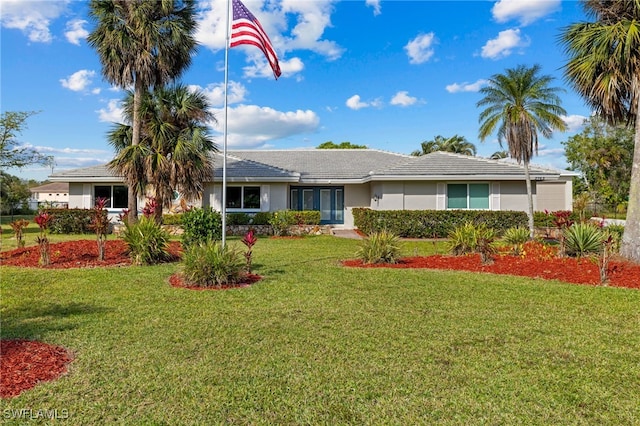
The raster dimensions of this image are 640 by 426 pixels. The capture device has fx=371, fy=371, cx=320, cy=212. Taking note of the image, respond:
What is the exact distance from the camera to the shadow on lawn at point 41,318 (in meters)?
4.97

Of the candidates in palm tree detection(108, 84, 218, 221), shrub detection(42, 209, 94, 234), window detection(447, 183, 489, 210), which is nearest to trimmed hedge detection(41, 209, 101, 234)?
shrub detection(42, 209, 94, 234)

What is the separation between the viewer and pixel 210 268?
7645mm

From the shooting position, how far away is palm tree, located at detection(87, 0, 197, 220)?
15.8 m

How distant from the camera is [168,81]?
17422 millimetres

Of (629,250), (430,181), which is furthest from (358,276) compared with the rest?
(430,181)

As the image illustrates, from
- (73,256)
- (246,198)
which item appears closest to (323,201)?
(246,198)

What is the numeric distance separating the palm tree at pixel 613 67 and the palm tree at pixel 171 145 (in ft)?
45.5

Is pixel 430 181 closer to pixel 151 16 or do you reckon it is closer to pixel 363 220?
pixel 363 220

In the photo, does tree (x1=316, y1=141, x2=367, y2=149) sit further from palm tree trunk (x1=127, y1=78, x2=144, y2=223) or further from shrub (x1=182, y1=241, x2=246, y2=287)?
shrub (x1=182, y1=241, x2=246, y2=287)

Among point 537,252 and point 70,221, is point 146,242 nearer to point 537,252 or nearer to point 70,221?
point 537,252

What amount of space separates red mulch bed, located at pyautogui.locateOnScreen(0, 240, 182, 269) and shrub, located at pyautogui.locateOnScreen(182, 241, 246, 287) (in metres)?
3.20

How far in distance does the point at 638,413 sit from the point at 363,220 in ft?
50.4

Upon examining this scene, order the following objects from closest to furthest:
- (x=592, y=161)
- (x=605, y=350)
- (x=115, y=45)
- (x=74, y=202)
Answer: (x=605, y=350), (x=115, y=45), (x=74, y=202), (x=592, y=161)

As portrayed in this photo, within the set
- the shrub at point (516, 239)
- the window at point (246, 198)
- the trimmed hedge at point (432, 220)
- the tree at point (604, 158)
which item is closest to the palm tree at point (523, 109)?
the trimmed hedge at point (432, 220)
